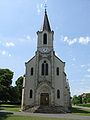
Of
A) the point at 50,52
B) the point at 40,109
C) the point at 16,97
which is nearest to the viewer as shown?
the point at 40,109

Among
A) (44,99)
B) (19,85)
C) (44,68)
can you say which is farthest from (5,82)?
(44,99)

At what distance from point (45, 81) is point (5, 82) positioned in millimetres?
24784

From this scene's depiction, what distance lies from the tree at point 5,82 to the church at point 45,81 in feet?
61.6

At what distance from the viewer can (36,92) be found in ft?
131

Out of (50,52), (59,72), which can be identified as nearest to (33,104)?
(59,72)

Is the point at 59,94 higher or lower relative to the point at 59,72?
lower

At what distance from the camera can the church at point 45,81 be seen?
39.6 metres

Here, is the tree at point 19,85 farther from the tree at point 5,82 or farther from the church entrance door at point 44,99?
the church entrance door at point 44,99

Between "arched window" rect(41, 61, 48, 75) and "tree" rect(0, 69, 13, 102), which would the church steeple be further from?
"tree" rect(0, 69, 13, 102)

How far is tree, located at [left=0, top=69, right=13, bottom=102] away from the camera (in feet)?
192

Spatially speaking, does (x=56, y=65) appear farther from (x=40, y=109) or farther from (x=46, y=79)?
(x=40, y=109)

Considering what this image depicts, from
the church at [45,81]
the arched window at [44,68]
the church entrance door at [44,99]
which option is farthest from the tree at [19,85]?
the church entrance door at [44,99]

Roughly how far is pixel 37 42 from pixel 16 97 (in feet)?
83.8

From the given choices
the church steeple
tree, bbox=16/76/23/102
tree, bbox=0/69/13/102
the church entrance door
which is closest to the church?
the church entrance door
